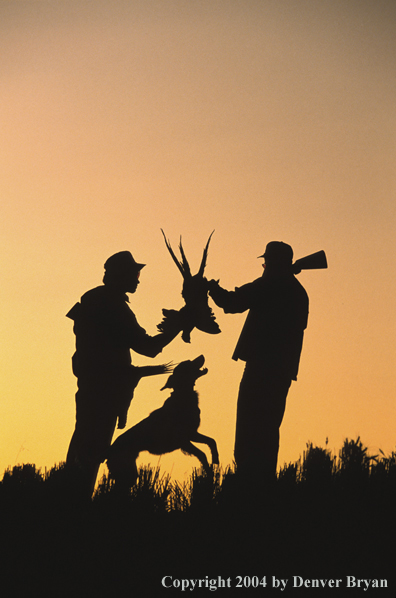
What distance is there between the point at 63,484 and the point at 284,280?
10.7ft

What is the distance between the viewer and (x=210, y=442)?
6742 mm

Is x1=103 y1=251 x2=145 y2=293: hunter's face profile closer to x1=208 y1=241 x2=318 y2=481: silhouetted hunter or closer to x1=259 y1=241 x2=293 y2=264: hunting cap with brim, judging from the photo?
x1=208 y1=241 x2=318 y2=481: silhouetted hunter

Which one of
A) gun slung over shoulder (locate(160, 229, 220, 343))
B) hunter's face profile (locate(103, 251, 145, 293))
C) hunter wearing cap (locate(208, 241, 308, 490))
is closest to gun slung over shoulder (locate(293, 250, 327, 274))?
hunter wearing cap (locate(208, 241, 308, 490))

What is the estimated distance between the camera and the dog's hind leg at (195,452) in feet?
21.7

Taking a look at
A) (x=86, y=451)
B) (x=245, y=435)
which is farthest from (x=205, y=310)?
(x=86, y=451)

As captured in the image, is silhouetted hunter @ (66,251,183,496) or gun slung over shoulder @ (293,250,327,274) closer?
silhouetted hunter @ (66,251,183,496)

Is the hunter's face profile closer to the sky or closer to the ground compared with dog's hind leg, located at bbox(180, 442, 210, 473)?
closer to the sky

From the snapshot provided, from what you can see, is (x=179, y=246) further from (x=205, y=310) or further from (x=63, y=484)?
(x=63, y=484)

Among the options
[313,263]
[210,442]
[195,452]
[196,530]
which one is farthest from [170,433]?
[313,263]

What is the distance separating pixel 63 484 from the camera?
20.1 ft

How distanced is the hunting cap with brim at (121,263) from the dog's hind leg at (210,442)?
6.68 ft

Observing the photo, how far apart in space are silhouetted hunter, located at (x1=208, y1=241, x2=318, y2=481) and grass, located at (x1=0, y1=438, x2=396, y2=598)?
35cm

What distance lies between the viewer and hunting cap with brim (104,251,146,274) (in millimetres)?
7020

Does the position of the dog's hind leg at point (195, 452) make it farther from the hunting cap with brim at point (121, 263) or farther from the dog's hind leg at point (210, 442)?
the hunting cap with brim at point (121, 263)
